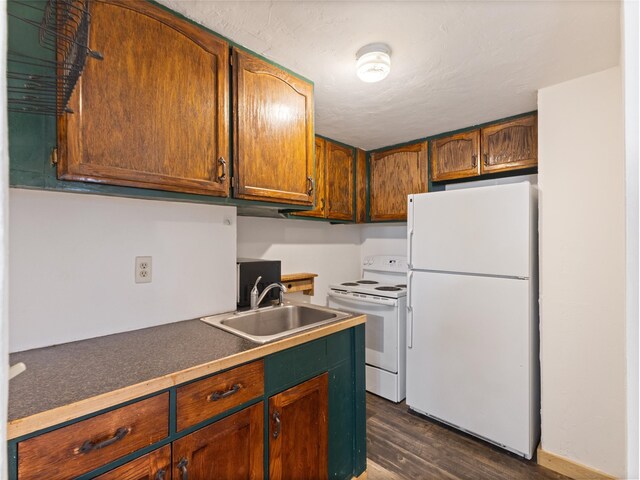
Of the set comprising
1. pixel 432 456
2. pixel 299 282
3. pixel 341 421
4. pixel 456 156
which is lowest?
pixel 432 456

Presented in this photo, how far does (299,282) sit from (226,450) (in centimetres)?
166

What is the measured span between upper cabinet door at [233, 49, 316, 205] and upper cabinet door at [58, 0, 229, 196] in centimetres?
8

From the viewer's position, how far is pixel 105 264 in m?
1.39

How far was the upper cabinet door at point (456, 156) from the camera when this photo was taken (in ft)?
8.05

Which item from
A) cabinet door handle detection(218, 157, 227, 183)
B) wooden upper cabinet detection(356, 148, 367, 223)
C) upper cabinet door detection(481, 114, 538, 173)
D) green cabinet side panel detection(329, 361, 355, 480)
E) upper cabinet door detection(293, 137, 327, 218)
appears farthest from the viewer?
wooden upper cabinet detection(356, 148, 367, 223)

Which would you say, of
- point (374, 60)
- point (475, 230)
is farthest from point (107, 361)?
point (475, 230)

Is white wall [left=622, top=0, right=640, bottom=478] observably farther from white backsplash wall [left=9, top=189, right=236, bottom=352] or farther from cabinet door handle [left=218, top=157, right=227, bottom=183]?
white backsplash wall [left=9, top=189, right=236, bottom=352]

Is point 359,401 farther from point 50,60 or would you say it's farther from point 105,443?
point 50,60

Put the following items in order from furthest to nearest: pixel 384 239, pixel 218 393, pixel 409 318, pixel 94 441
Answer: pixel 384 239, pixel 409 318, pixel 218 393, pixel 94 441

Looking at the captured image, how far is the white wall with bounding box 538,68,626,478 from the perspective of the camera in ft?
5.56

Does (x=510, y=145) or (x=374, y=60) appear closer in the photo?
(x=374, y=60)

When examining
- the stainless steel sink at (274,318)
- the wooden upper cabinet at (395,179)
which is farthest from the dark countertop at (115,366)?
the wooden upper cabinet at (395,179)

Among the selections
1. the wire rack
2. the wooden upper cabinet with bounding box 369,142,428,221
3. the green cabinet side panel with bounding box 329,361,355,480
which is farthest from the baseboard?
the wire rack

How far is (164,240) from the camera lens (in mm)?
1584
